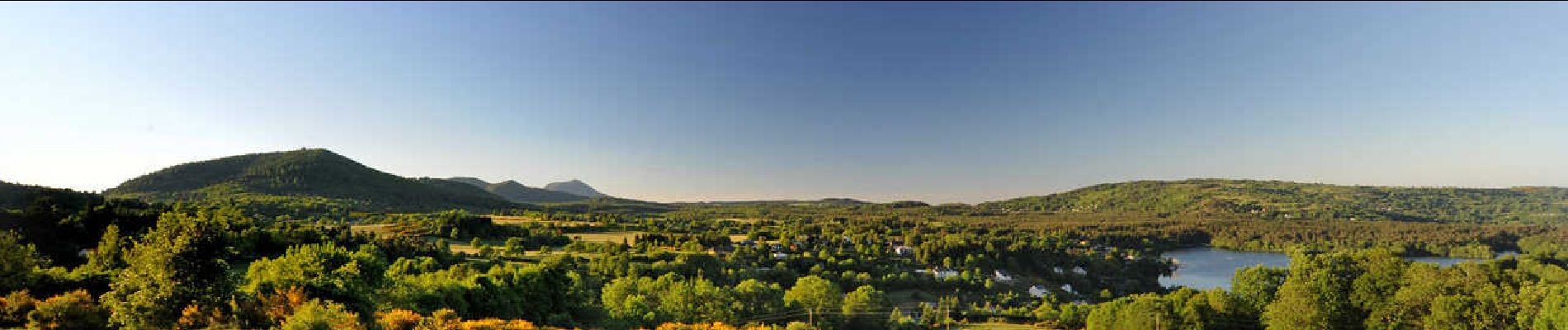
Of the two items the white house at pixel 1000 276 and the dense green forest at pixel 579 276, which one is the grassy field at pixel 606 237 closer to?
the dense green forest at pixel 579 276

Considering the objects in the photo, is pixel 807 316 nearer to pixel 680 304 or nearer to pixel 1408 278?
pixel 680 304

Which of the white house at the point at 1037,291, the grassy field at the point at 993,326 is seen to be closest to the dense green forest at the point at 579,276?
the white house at the point at 1037,291

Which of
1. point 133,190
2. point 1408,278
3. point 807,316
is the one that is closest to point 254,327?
point 807,316

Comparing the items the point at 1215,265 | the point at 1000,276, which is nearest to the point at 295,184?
the point at 1000,276

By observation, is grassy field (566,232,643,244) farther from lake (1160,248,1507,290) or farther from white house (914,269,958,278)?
lake (1160,248,1507,290)

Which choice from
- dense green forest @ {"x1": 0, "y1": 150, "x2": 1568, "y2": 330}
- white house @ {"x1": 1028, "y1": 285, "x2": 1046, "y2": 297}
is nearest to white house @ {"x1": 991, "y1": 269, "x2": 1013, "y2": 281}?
dense green forest @ {"x1": 0, "y1": 150, "x2": 1568, "y2": 330}

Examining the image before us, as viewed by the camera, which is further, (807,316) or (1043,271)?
(1043,271)
